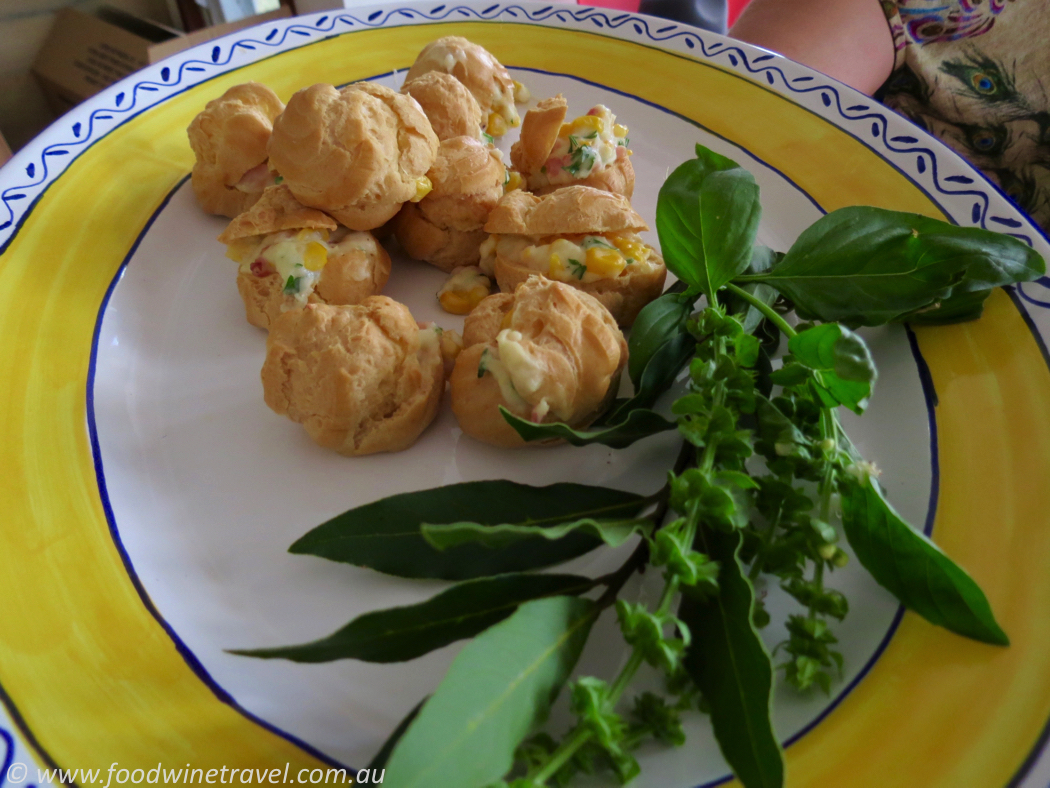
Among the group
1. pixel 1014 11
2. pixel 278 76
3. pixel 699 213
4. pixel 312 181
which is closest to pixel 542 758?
pixel 699 213

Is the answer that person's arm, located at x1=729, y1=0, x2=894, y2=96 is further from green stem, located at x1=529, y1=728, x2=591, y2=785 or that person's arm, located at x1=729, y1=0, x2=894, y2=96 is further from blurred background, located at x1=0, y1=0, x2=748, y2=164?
green stem, located at x1=529, y1=728, x2=591, y2=785

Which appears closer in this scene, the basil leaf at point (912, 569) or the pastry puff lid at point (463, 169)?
the basil leaf at point (912, 569)

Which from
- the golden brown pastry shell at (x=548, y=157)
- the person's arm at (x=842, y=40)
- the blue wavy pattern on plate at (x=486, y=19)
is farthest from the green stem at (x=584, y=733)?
the person's arm at (x=842, y=40)

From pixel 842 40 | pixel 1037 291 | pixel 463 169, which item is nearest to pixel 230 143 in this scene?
pixel 463 169

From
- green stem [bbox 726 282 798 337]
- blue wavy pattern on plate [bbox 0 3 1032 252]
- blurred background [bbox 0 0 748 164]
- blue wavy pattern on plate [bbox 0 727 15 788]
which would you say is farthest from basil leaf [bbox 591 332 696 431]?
blurred background [bbox 0 0 748 164]

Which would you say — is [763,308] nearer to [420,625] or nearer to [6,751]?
[420,625]

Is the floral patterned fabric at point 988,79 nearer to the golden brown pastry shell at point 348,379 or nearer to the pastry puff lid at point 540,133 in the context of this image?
the pastry puff lid at point 540,133
